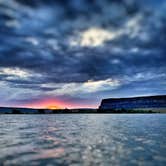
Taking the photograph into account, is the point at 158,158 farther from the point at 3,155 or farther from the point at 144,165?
the point at 3,155

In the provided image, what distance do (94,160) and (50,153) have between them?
153 inches

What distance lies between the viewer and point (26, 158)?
1428 cm

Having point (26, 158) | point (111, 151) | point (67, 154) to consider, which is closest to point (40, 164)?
point (26, 158)

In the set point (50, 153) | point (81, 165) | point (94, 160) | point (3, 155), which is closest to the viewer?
point (81, 165)

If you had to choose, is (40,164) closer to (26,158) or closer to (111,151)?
(26,158)

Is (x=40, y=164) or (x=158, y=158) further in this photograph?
(x=158, y=158)

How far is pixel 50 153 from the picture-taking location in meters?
16.0

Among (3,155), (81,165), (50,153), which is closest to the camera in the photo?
(81,165)

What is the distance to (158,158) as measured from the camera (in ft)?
46.6

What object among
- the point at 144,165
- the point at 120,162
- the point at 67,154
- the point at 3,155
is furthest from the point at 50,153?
the point at 144,165

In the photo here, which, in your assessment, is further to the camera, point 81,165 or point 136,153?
point 136,153

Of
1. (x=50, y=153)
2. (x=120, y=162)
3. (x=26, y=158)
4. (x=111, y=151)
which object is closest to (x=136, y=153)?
(x=111, y=151)

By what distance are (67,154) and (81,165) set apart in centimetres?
322

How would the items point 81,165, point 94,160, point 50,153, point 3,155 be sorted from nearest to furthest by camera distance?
1. point 81,165
2. point 94,160
3. point 3,155
4. point 50,153
